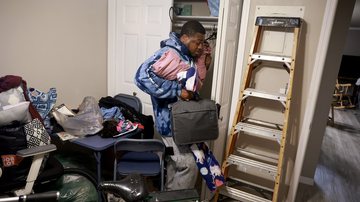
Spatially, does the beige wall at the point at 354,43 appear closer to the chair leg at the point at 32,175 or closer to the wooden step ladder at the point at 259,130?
the wooden step ladder at the point at 259,130

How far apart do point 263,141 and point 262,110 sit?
307 mm

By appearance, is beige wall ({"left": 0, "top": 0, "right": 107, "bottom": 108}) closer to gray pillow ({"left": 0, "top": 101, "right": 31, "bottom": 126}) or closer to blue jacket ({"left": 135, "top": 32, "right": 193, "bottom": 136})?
gray pillow ({"left": 0, "top": 101, "right": 31, "bottom": 126})

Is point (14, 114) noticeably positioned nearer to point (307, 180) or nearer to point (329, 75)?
point (329, 75)

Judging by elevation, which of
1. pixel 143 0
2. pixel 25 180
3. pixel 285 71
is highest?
pixel 143 0

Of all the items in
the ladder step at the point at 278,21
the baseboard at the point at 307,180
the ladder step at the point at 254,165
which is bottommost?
the baseboard at the point at 307,180

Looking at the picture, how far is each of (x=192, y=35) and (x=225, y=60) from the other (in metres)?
0.39

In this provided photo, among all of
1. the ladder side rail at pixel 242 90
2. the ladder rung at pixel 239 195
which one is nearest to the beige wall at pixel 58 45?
the ladder side rail at pixel 242 90

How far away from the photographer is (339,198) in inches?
104

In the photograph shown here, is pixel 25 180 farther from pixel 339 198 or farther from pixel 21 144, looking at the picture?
pixel 339 198

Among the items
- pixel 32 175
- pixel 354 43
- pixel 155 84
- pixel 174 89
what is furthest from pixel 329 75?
pixel 354 43

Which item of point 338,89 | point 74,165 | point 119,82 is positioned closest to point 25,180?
point 74,165

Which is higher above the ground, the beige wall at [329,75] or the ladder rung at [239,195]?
the beige wall at [329,75]

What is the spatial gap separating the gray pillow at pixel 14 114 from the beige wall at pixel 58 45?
0.79 m

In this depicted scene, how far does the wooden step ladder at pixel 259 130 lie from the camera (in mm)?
1920
